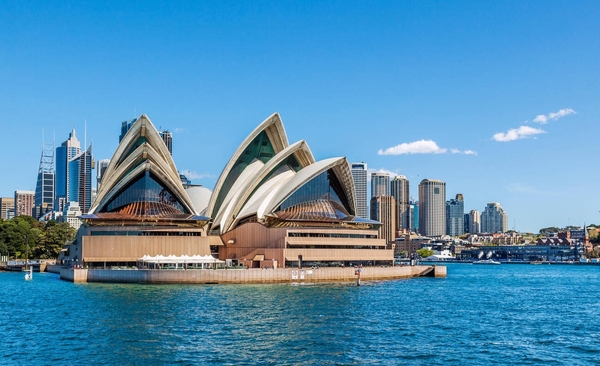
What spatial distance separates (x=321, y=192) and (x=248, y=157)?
1038cm

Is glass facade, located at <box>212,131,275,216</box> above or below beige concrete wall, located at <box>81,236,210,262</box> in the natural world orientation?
above

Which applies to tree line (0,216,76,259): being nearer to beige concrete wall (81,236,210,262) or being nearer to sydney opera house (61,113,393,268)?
sydney opera house (61,113,393,268)

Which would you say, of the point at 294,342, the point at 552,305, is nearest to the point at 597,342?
the point at 294,342

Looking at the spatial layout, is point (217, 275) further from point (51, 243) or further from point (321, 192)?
point (51, 243)

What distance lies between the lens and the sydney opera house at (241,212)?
67.0m

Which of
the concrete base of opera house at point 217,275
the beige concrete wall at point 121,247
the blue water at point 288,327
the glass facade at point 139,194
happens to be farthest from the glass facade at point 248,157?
the blue water at point 288,327

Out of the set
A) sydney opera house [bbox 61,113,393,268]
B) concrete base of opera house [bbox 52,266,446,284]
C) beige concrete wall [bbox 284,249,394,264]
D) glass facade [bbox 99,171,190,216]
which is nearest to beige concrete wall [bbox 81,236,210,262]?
sydney opera house [bbox 61,113,393,268]

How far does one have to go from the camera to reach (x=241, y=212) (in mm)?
74438

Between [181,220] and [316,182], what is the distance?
1434 centimetres

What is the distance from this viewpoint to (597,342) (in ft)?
102

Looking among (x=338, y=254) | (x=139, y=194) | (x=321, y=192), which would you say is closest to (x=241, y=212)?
(x=321, y=192)

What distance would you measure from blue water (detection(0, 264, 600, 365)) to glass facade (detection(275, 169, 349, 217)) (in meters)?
19.7

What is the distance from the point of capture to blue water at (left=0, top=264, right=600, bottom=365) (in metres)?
26.7

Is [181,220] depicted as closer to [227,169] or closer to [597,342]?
[227,169]
